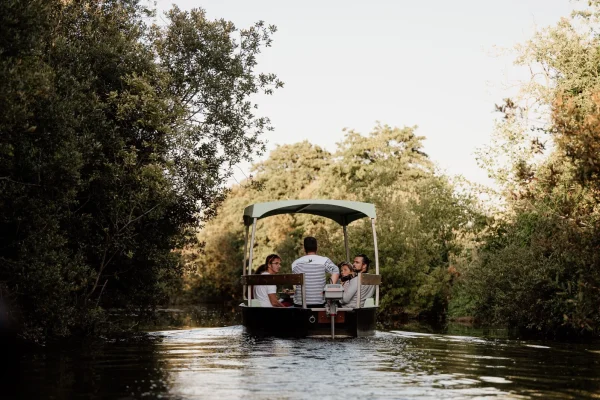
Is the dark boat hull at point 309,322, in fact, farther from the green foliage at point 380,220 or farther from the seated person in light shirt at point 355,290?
the green foliage at point 380,220

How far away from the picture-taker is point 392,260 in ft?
134

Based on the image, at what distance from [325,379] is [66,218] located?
1064cm

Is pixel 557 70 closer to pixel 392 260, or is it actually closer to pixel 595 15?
pixel 595 15

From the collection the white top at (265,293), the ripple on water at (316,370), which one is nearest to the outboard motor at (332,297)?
the ripple on water at (316,370)

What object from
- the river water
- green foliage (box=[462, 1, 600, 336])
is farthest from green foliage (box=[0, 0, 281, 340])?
green foliage (box=[462, 1, 600, 336])

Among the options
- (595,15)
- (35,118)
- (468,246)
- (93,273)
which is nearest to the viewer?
(35,118)

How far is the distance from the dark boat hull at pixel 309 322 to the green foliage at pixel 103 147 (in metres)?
4.14

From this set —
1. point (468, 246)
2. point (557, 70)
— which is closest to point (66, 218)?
point (557, 70)

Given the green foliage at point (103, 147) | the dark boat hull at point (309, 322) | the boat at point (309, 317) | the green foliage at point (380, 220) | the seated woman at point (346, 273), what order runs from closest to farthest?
1. the green foliage at point (103, 147)
2. the boat at point (309, 317)
3. the dark boat hull at point (309, 322)
4. the seated woman at point (346, 273)
5. the green foliage at point (380, 220)

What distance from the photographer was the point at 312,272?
65.2ft

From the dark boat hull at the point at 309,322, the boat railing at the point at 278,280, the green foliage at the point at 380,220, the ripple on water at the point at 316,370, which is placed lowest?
the ripple on water at the point at 316,370

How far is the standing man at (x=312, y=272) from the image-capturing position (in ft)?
64.9

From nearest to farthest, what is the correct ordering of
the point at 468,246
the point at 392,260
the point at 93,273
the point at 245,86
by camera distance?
the point at 93,273
the point at 245,86
the point at 392,260
the point at 468,246

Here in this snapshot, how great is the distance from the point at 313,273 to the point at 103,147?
609 cm
